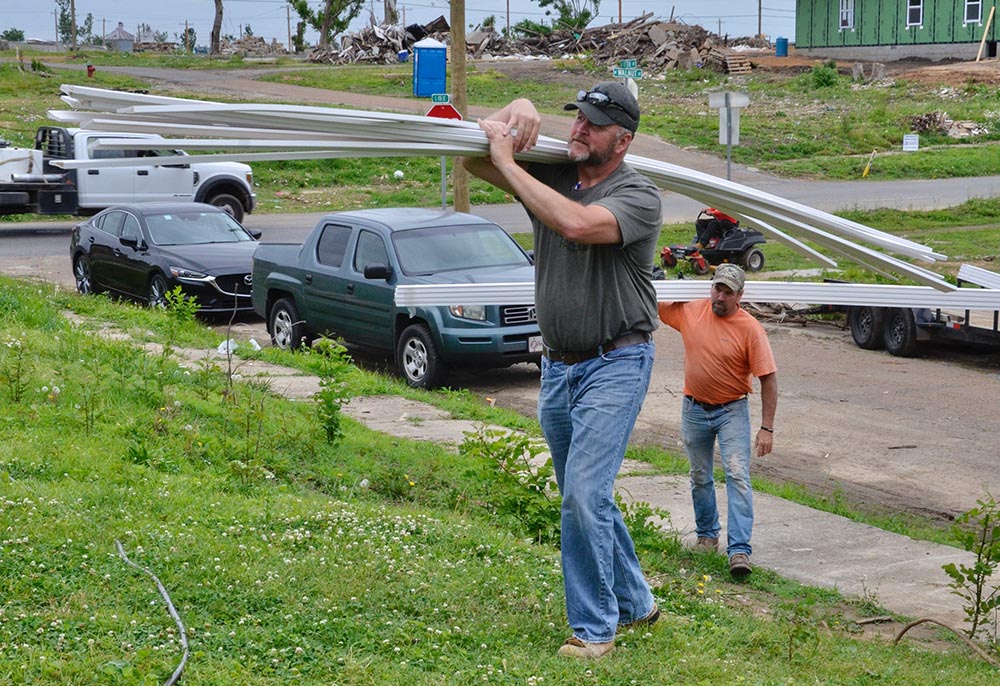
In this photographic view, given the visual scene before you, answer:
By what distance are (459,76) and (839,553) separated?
1178cm

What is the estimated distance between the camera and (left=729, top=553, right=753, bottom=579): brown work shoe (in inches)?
265

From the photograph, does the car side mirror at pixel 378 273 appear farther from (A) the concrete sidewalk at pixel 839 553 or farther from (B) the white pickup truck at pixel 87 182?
(B) the white pickup truck at pixel 87 182

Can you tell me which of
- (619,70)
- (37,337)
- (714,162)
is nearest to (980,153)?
(714,162)

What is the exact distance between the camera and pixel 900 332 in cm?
1462

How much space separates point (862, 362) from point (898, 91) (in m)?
38.2

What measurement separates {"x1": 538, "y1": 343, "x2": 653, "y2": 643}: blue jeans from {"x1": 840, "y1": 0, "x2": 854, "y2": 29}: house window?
5994 centimetres

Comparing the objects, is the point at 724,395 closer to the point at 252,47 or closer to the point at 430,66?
the point at 430,66

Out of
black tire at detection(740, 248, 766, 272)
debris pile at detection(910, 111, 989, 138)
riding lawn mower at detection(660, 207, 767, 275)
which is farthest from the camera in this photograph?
debris pile at detection(910, 111, 989, 138)

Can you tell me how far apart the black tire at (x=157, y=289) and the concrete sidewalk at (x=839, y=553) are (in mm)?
7976

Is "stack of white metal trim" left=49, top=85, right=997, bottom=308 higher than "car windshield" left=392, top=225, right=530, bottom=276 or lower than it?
higher

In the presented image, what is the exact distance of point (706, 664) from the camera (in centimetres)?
482

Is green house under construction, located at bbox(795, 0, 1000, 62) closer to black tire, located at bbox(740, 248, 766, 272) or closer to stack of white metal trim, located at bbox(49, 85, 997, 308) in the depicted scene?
black tire, located at bbox(740, 248, 766, 272)

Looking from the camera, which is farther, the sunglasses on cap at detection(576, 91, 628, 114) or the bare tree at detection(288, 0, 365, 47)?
the bare tree at detection(288, 0, 365, 47)

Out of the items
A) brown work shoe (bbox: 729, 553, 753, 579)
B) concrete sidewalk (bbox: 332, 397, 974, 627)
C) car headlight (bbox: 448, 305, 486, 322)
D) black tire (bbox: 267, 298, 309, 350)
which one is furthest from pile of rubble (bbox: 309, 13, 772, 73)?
brown work shoe (bbox: 729, 553, 753, 579)
